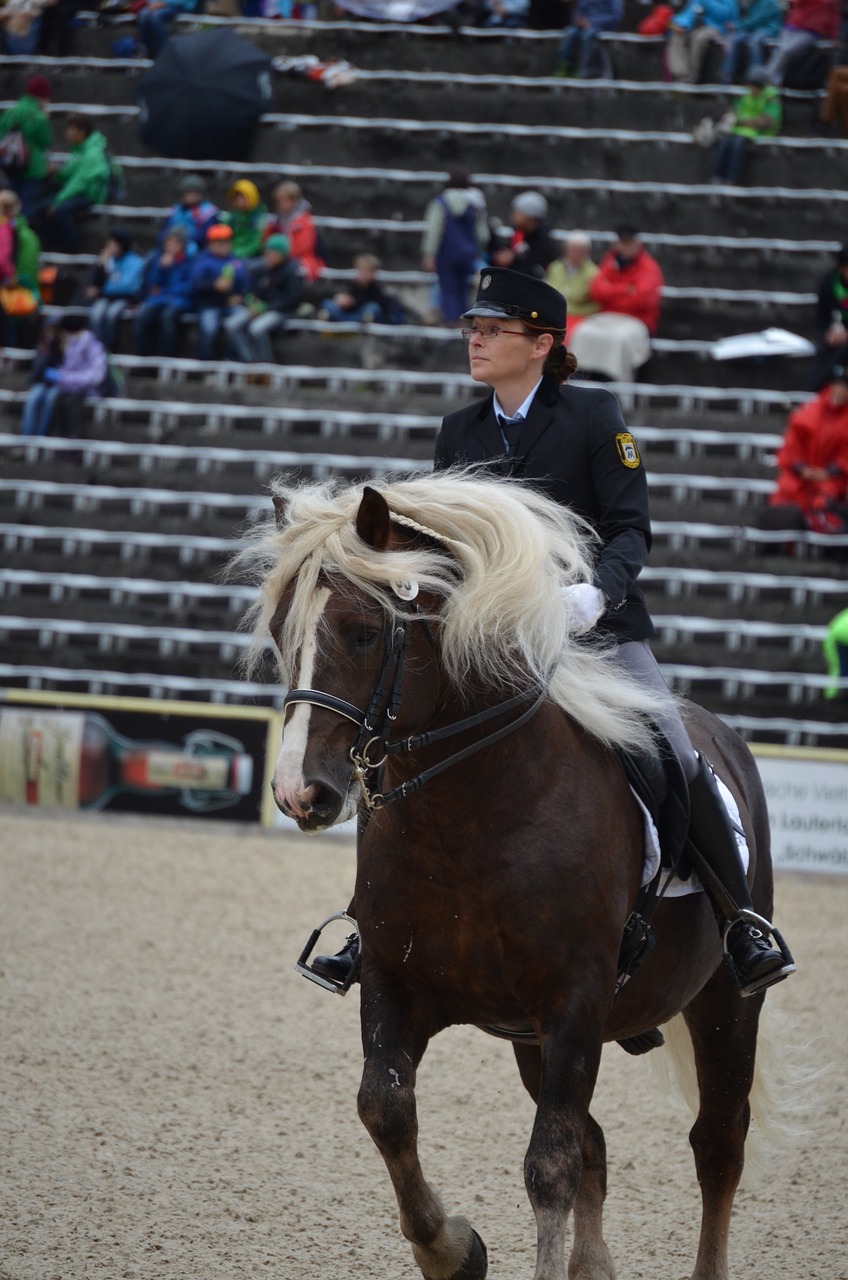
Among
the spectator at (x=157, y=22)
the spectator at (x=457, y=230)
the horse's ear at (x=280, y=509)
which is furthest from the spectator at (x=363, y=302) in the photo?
the horse's ear at (x=280, y=509)

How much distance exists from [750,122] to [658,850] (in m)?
14.1

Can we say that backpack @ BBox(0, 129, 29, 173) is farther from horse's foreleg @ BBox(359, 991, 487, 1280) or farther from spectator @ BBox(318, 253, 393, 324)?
horse's foreleg @ BBox(359, 991, 487, 1280)

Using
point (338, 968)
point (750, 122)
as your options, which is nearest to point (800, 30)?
point (750, 122)

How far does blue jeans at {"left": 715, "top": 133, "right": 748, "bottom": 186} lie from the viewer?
52.7ft

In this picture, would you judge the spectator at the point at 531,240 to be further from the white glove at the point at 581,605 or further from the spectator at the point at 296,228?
the white glove at the point at 581,605

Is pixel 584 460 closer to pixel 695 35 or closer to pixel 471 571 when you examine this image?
pixel 471 571

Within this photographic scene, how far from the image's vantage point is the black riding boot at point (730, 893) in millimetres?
4078

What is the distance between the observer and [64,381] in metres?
14.9

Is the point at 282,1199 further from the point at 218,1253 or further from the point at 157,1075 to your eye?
the point at 157,1075

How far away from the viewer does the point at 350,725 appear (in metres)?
3.20

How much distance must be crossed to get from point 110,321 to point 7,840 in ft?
21.7

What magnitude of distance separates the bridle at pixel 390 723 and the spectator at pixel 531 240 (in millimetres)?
11226

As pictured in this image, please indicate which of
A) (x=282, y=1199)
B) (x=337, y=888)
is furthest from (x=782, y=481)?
(x=282, y=1199)

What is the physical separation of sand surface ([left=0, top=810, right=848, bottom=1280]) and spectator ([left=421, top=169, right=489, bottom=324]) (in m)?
7.61
